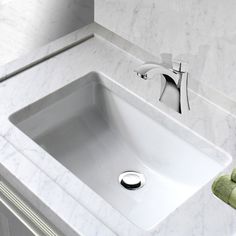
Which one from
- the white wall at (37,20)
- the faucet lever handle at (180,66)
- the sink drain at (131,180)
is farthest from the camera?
the white wall at (37,20)

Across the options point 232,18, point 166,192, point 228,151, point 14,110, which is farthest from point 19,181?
point 232,18

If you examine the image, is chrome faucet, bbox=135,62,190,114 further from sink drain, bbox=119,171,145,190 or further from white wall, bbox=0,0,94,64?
white wall, bbox=0,0,94,64

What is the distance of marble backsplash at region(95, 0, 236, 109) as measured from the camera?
1472 mm

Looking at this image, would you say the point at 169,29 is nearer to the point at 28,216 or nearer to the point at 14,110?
the point at 14,110

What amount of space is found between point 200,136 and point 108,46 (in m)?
0.45

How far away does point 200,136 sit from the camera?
1.52 m

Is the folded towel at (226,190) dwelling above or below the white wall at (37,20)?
above

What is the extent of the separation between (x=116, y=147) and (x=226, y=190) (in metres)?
0.53

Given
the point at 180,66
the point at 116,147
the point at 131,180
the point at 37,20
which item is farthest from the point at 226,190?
the point at 37,20

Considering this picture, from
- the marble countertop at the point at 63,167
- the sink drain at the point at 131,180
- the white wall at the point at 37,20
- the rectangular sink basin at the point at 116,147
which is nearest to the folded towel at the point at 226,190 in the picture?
the marble countertop at the point at 63,167

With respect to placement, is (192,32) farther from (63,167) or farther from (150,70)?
(63,167)

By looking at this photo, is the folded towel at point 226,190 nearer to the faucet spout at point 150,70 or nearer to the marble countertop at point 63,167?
the marble countertop at point 63,167

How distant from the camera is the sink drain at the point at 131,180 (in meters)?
1.58

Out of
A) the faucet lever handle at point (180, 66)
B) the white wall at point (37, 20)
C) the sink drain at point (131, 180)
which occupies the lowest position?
the sink drain at point (131, 180)
